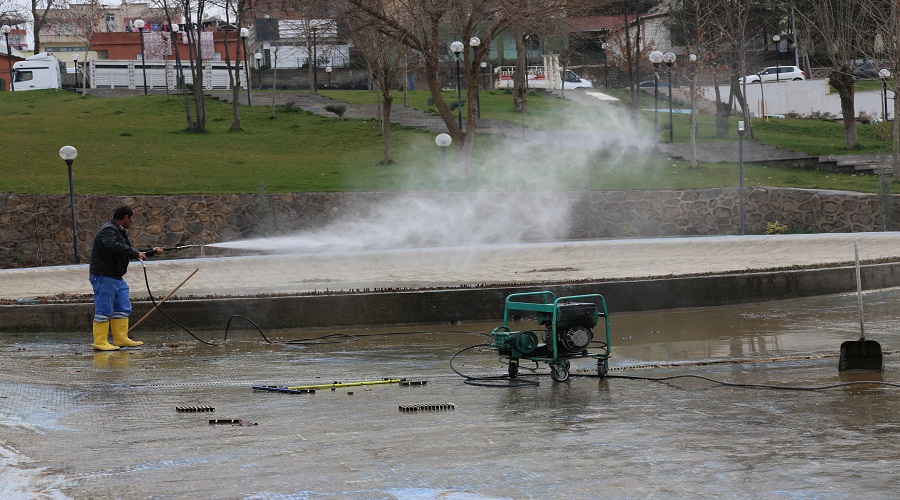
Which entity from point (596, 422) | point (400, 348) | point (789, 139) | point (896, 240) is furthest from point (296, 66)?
point (596, 422)

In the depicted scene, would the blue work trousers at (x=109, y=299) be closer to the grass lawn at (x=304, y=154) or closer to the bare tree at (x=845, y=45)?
the grass lawn at (x=304, y=154)

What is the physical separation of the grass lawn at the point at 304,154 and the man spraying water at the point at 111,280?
431 inches

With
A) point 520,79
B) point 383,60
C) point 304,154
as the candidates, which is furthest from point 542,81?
point 304,154

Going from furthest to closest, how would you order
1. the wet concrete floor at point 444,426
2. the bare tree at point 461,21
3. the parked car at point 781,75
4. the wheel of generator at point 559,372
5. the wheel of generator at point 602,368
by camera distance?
1. the parked car at point 781,75
2. the bare tree at point 461,21
3. the wheel of generator at point 602,368
4. the wheel of generator at point 559,372
5. the wet concrete floor at point 444,426

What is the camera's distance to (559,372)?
949 centimetres

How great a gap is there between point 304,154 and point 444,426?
23.3 meters

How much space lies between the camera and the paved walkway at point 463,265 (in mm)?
17219

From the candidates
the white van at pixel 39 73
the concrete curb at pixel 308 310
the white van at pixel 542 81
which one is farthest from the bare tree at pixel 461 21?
the white van at pixel 39 73

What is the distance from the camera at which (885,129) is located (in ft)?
116

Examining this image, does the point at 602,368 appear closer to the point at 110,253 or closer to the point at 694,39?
the point at 110,253

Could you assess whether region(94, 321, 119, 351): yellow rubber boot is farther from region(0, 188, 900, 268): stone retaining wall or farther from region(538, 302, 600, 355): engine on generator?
region(0, 188, 900, 268): stone retaining wall

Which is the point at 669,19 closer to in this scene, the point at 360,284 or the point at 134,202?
the point at 134,202

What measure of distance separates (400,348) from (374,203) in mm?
11883

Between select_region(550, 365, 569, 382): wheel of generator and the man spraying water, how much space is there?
17.0 feet
